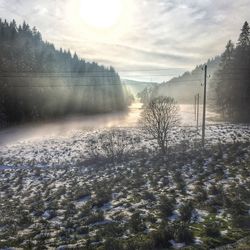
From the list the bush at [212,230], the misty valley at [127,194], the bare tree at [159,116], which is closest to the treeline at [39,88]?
the misty valley at [127,194]

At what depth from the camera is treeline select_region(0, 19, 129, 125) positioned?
232ft

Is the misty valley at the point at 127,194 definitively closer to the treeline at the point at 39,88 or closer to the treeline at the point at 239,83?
the treeline at the point at 39,88

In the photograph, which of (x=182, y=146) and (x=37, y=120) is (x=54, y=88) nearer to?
(x=37, y=120)

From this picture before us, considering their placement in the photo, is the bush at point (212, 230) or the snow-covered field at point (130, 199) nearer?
the bush at point (212, 230)

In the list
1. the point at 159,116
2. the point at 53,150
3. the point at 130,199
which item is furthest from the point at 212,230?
the point at 53,150

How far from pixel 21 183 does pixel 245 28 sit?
6173cm

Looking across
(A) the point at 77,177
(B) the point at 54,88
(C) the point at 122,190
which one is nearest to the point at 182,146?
(A) the point at 77,177

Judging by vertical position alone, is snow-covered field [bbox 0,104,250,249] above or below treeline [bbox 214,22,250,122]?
below

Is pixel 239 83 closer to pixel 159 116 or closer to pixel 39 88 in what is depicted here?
pixel 159 116

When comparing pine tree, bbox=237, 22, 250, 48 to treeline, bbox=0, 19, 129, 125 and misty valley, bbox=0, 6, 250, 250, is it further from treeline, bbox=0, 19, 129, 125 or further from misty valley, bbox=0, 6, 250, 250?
treeline, bbox=0, 19, 129, 125

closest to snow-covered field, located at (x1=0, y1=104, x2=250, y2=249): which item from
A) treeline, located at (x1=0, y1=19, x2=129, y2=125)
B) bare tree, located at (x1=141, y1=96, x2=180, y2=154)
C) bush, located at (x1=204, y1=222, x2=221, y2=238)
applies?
bush, located at (x1=204, y1=222, x2=221, y2=238)

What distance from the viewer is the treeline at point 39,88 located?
70750 millimetres

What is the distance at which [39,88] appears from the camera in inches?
3155

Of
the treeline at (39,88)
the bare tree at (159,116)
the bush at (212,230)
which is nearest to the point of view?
the bush at (212,230)
